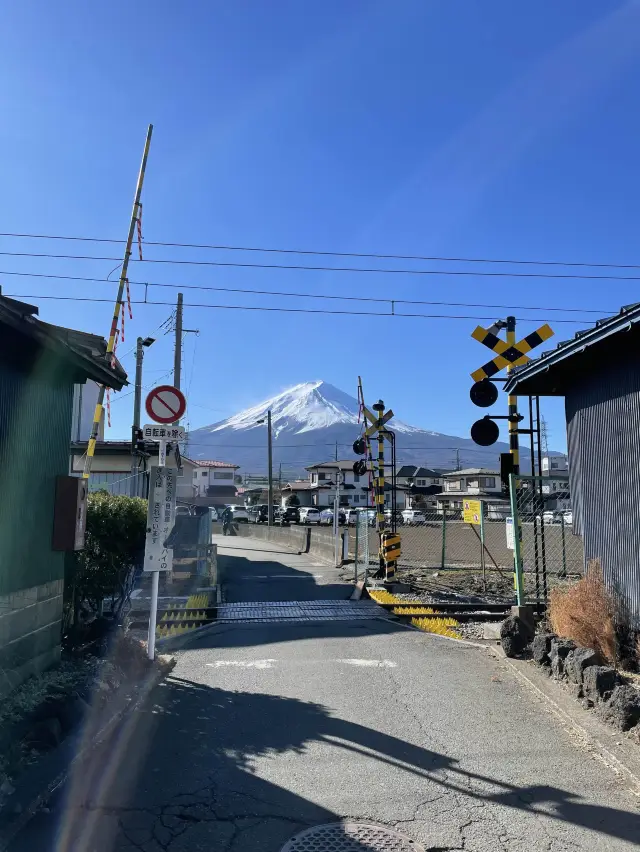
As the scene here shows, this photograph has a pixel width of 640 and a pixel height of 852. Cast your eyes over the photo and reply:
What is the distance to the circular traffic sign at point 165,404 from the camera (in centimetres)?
795

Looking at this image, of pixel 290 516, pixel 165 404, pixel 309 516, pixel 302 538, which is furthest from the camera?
pixel 290 516

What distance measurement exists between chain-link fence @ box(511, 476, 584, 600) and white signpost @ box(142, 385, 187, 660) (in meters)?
4.35

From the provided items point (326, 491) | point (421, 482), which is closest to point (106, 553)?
point (326, 491)

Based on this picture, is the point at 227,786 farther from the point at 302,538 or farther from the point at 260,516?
the point at 260,516

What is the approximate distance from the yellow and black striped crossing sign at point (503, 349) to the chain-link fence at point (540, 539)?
5.55ft

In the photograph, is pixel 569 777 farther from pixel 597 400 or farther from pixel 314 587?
pixel 314 587

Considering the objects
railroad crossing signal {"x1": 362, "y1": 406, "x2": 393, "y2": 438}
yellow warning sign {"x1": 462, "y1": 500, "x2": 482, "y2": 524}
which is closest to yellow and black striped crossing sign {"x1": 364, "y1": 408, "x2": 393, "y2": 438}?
railroad crossing signal {"x1": 362, "y1": 406, "x2": 393, "y2": 438}

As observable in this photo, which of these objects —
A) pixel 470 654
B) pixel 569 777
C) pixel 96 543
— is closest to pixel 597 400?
pixel 470 654

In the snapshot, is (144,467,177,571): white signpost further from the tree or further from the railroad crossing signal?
the railroad crossing signal

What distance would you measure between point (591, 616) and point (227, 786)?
4133mm

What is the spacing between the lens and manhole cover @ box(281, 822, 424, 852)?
365 centimetres

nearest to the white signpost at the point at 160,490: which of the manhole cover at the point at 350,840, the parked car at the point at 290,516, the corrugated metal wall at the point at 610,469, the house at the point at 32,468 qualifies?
the house at the point at 32,468

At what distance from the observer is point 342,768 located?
4.75 meters

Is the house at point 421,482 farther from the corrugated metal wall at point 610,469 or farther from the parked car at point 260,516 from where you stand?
the corrugated metal wall at point 610,469
